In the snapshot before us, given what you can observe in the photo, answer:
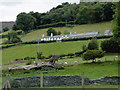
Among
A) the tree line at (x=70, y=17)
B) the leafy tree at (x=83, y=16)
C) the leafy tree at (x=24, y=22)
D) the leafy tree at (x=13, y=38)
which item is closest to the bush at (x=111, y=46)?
the leafy tree at (x=13, y=38)

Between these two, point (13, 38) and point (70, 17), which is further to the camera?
point (70, 17)

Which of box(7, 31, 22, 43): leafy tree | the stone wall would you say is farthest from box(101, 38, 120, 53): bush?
box(7, 31, 22, 43): leafy tree

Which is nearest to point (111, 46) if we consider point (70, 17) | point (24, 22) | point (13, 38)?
point (13, 38)

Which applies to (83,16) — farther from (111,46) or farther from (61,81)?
(61,81)

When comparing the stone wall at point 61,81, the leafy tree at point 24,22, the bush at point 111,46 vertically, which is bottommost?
the stone wall at point 61,81

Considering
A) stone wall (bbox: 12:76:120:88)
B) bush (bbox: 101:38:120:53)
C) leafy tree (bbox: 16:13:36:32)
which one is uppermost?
leafy tree (bbox: 16:13:36:32)

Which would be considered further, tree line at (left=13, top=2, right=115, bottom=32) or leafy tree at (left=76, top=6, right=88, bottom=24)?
leafy tree at (left=76, top=6, right=88, bottom=24)

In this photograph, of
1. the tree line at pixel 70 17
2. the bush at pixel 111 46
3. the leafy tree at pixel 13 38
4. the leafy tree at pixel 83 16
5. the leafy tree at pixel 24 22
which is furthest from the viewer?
the leafy tree at pixel 24 22

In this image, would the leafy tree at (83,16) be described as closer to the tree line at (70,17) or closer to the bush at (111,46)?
the tree line at (70,17)

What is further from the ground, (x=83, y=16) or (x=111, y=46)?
(x=83, y=16)

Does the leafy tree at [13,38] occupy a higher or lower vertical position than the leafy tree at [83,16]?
lower

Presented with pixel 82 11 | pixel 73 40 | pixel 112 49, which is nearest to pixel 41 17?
pixel 82 11

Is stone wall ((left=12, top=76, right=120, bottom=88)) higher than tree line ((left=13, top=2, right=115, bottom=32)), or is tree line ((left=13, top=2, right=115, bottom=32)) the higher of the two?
tree line ((left=13, top=2, right=115, bottom=32))

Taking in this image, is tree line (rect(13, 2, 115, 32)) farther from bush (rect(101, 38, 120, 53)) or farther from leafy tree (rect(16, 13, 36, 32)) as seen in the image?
bush (rect(101, 38, 120, 53))
